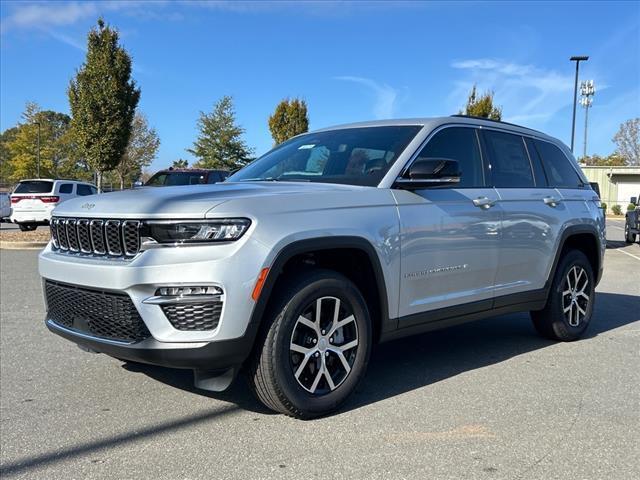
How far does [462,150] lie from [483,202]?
0.47 metres

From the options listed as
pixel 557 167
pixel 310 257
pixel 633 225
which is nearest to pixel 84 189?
pixel 633 225

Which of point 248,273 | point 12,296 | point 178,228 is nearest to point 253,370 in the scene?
point 248,273

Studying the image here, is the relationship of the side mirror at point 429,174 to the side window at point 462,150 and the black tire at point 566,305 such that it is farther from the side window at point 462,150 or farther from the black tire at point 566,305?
the black tire at point 566,305

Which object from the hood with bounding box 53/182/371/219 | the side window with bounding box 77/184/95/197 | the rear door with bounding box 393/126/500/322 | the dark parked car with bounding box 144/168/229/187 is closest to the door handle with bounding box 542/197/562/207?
the rear door with bounding box 393/126/500/322

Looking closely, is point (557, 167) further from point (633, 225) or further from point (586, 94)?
point (586, 94)

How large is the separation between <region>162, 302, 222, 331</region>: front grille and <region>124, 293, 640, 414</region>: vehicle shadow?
3.00 ft

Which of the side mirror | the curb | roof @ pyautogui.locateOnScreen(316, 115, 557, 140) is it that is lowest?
the curb

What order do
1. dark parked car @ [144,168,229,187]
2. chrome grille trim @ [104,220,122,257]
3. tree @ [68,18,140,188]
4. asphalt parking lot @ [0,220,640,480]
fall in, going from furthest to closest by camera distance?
tree @ [68,18,140,188]
dark parked car @ [144,168,229,187]
chrome grille trim @ [104,220,122,257]
asphalt parking lot @ [0,220,640,480]

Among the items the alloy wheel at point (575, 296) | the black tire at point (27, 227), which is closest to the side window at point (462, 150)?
the alloy wheel at point (575, 296)

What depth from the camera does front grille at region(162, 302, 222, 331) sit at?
3.18m

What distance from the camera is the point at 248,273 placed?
126 inches

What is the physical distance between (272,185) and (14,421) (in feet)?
7.09

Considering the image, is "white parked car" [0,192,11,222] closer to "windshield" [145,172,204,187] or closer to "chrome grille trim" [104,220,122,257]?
"windshield" [145,172,204,187]

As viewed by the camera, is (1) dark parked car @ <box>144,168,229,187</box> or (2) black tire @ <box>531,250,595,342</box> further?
(1) dark parked car @ <box>144,168,229,187</box>
